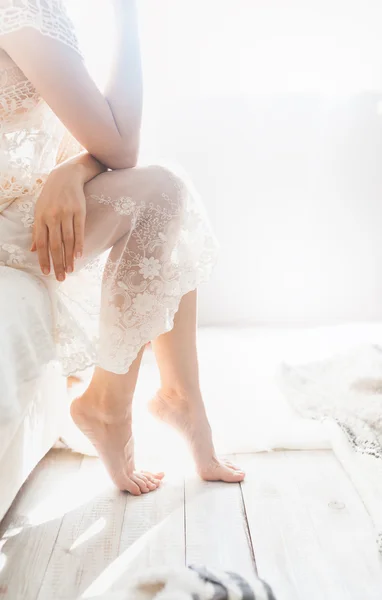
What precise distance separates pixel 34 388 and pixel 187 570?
34cm

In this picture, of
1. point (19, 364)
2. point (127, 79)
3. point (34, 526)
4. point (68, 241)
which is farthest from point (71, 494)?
point (127, 79)

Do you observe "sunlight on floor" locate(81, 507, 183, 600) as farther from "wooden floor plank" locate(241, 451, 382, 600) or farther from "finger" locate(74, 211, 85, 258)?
"finger" locate(74, 211, 85, 258)

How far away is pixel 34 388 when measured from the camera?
92 centimetres

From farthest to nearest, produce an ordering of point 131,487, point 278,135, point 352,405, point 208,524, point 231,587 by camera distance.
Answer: point 278,135 < point 352,405 < point 131,487 < point 208,524 < point 231,587

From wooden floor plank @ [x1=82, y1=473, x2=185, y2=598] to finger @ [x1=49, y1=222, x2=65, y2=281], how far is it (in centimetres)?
42

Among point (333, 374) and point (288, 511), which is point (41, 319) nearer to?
point (288, 511)

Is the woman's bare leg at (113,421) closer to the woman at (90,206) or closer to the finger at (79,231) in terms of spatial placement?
the woman at (90,206)

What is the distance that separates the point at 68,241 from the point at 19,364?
0.19 m

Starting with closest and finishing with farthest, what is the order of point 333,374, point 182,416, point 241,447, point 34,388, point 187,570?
1. point 187,570
2. point 34,388
3. point 182,416
4. point 241,447
5. point 333,374

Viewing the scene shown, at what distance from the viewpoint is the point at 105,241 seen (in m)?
0.96

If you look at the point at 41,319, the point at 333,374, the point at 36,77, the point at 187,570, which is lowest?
the point at 333,374

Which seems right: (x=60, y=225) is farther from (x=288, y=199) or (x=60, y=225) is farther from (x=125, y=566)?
(x=288, y=199)

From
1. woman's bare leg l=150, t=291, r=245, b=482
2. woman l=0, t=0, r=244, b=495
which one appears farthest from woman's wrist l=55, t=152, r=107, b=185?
woman's bare leg l=150, t=291, r=245, b=482

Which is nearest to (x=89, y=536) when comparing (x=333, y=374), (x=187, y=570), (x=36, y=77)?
(x=187, y=570)
